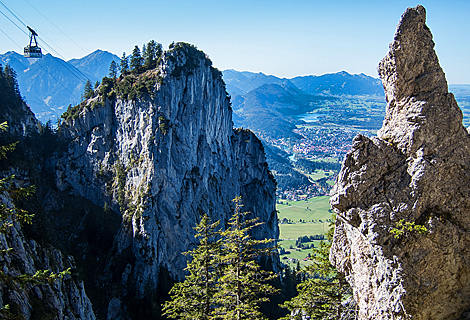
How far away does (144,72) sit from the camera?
7400 cm

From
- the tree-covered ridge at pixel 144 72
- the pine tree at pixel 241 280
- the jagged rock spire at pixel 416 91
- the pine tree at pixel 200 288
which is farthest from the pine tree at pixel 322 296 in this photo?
the tree-covered ridge at pixel 144 72

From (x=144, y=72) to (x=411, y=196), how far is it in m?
72.4

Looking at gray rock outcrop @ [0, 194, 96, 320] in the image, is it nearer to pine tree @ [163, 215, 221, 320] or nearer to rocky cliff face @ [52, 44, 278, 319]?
pine tree @ [163, 215, 221, 320]

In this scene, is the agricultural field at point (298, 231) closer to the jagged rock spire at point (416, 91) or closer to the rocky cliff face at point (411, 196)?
the rocky cliff face at point (411, 196)

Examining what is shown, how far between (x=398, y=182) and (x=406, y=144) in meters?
1.54

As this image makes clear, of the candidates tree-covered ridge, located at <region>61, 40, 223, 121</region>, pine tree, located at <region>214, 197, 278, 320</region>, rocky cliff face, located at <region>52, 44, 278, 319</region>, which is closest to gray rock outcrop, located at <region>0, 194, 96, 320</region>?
pine tree, located at <region>214, 197, 278, 320</region>

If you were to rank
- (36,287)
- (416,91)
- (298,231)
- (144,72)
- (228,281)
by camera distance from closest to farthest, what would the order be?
(416,91) → (228,281) → (36,287) → (144,72) → (298,231)

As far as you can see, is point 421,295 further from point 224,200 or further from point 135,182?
point 224,200

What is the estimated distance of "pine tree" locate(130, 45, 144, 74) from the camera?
247 ft

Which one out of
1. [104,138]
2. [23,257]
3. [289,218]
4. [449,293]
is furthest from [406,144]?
[289,218]

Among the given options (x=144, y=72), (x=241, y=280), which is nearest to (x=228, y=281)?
(x=241, y=280)

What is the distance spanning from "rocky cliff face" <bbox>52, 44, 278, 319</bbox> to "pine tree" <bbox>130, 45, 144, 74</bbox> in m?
7.35

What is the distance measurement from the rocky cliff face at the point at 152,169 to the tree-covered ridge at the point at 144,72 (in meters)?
0.35

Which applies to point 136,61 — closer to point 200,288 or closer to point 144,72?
point 144,72
